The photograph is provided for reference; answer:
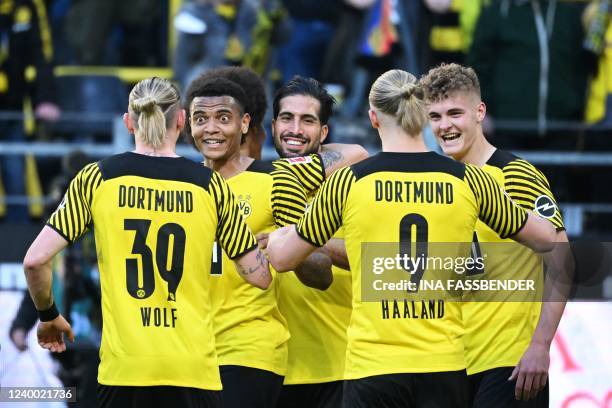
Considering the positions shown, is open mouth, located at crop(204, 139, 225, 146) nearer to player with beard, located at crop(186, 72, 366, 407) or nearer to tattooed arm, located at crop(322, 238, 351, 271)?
player with beard, located at crop(186, 72, 366, 407)

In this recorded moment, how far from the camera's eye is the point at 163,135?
6316 millimetres

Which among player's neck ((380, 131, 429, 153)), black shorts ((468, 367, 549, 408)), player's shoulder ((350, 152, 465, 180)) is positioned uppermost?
player's neck ((380, 131, 429, 153))

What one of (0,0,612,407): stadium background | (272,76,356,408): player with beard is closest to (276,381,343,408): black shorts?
(272,76,356,408): player with beard

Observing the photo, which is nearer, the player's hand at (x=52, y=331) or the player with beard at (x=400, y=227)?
the player with beard at (x=400, y=227)

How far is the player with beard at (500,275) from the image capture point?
272 inches

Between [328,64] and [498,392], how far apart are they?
19.2 ft

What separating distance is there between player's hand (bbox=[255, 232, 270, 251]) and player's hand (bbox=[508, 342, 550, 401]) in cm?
147

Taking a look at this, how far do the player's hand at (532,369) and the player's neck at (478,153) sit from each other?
1.09 metres

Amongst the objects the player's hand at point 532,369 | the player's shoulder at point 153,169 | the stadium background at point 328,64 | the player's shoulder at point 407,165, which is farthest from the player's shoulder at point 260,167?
the stadium background at point 328,64

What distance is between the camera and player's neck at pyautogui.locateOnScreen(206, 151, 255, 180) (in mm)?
7233

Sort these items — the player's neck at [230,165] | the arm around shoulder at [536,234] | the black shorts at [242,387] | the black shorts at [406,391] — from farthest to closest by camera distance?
the player's neck at [230,165], the black shorts at [242,387], the arm around shoulder at [536,234], the black shorts at [406,391]

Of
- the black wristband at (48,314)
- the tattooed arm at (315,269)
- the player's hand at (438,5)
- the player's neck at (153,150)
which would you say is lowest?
the black wristband at (48,314)

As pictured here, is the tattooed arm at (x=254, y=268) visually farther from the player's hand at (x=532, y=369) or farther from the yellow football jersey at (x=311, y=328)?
the player's hand at (x=532, y=369)

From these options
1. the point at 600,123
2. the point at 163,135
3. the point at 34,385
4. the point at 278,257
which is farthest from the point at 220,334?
the point at 600,123
